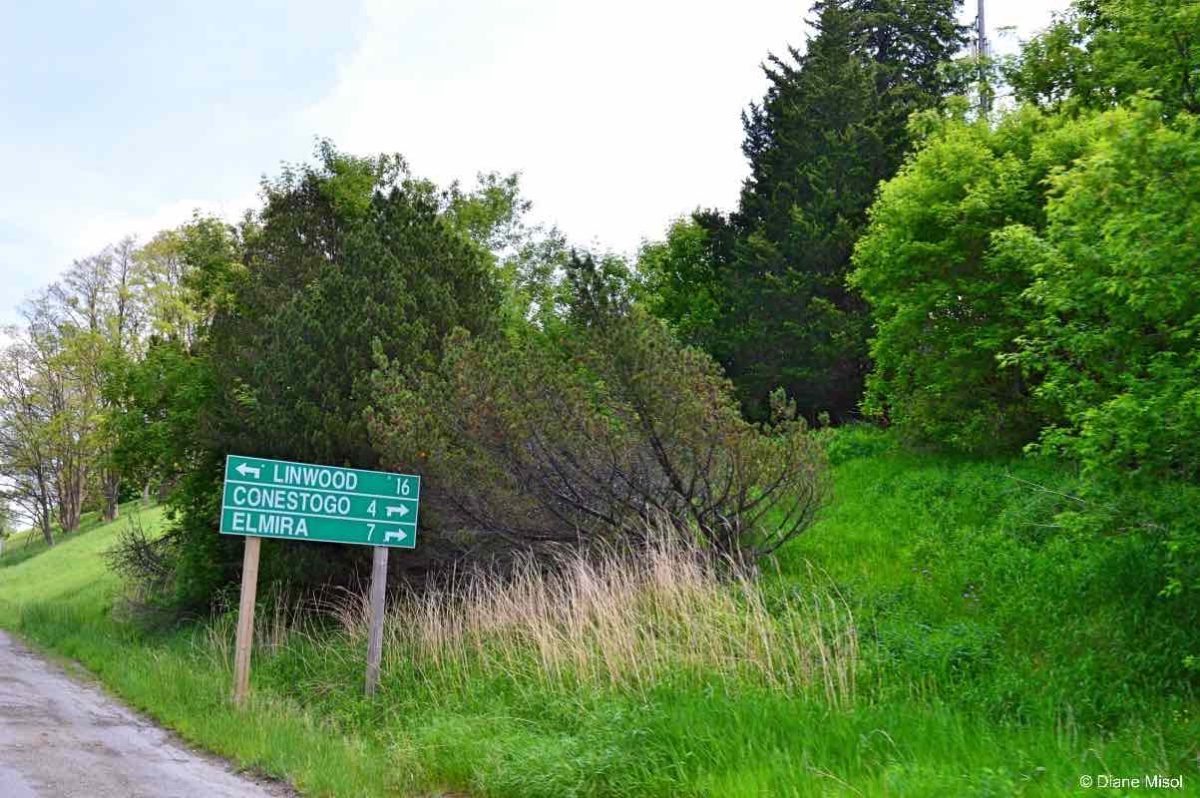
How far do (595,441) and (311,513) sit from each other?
310 centimetres

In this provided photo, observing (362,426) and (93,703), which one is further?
(362,426)

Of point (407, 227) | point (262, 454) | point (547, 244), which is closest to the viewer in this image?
point (262, 454)

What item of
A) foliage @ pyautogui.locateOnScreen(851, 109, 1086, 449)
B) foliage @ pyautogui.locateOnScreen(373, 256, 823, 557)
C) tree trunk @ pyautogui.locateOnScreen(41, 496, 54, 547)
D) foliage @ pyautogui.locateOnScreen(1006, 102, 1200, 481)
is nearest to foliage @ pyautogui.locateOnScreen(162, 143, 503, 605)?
foliage @ pyautogui.locateOnScreen(373, 256, 823, 557)

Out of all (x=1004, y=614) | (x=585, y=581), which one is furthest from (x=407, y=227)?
(x=1004, y=614)

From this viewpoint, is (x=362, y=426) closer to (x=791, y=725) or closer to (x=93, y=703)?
(x=93, y=703)

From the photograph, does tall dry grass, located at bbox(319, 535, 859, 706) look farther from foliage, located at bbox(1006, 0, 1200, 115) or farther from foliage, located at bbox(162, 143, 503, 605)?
foliage, located at bbox(1006, 0, 1200, 115)

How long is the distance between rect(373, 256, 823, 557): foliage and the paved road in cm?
414

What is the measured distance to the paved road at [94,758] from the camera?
634 centimetres

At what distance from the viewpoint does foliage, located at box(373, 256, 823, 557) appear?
1017cm

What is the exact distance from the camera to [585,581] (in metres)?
8.66

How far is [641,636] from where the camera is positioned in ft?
27.4

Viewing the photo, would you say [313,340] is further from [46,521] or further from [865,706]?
[46,521]

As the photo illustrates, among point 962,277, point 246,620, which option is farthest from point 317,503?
point 962,277

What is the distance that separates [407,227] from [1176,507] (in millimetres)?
13530
